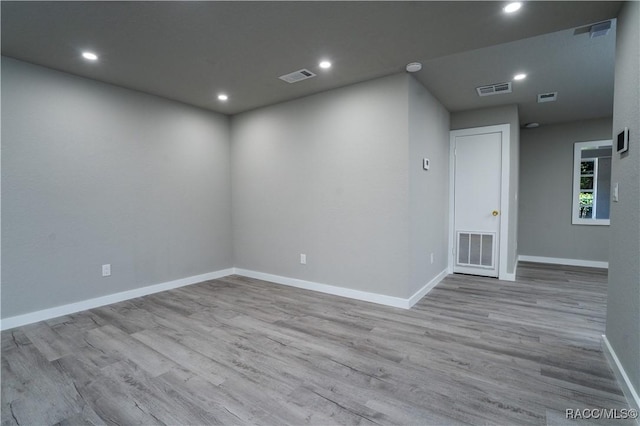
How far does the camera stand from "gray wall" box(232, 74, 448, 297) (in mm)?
3404

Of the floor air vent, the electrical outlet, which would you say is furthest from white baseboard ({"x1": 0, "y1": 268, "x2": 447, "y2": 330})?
the floor air vent

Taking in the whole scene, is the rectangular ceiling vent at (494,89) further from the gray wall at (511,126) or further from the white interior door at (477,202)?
the white interior door at (477,202)

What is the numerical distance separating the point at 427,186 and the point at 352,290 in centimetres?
164

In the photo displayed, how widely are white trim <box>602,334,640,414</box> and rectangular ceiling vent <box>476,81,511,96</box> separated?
2832 millimetres

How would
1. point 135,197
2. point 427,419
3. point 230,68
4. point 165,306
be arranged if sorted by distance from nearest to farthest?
point 427,419
point 230,68
point 165,306
point 135,197

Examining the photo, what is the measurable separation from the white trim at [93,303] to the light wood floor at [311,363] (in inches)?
5.2

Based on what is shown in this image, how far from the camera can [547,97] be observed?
413 centimetres

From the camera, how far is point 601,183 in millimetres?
5430

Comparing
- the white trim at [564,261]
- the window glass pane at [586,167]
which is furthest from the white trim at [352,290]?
the window glass pane at [586,167]

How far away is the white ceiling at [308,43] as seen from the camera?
221cm

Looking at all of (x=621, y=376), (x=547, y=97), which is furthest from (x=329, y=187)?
(x=547, y=97)

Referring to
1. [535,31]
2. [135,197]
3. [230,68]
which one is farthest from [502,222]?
[135,197]

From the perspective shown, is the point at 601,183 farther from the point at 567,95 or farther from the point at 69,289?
the point at 69,289

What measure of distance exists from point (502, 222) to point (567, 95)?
73.6 inches
